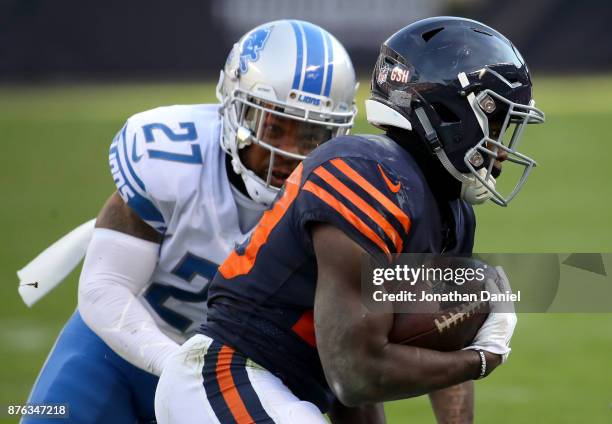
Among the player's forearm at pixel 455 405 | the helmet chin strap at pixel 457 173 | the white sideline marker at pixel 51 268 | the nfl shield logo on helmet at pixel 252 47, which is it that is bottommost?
the white sideline marker at pixel 51 268

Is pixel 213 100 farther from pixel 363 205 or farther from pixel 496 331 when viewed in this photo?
pixel 363 205

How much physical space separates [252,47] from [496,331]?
66.4 inches

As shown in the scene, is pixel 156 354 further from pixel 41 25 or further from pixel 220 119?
pixel 41 25

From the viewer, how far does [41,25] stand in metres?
18.2

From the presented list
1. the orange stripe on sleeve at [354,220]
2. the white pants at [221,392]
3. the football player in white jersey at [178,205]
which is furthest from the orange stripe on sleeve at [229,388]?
the football player in white jersey at [178,205]

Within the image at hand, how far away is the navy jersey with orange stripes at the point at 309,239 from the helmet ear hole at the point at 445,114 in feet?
0.61

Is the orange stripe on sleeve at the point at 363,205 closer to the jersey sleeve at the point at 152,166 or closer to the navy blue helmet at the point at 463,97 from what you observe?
the navy blue helmet at the point at 463,97

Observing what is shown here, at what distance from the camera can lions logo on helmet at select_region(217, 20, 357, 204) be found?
13.1 ft

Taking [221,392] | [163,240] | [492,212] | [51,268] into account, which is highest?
[221,392]

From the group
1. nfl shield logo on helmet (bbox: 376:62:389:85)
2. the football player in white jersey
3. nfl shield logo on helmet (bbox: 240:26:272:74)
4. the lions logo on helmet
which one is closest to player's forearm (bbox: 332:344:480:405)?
nfl shield logo on helmet (bbox: 376:62:389:85)

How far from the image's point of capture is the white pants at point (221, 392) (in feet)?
9.66

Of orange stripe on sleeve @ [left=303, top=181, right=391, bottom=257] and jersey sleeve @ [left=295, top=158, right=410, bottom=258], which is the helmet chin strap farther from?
orange stripe on sleeve @ [left=303, top=181, right=391, bottom=257]

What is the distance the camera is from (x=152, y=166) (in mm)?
3934

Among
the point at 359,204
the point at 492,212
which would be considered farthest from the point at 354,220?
the point at 492,212
